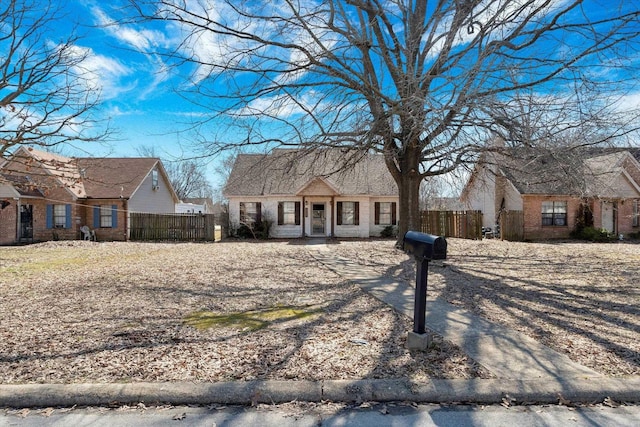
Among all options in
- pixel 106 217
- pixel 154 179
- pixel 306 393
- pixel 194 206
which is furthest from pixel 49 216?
pixel 194 206

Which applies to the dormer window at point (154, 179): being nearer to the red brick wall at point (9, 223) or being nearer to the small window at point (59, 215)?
the small window at point (59, 215)

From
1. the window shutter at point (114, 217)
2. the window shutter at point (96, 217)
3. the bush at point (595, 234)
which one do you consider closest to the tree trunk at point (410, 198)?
the bush at point (595, 234)

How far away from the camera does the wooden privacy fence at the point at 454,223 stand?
20.3m

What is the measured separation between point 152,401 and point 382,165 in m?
22.4

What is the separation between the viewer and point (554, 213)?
2142 cm

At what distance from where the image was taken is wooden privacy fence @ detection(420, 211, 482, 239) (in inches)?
800

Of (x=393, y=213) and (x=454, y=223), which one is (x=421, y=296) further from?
(x=393, y=213)

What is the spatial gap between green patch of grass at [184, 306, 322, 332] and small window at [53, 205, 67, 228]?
19.7 metres

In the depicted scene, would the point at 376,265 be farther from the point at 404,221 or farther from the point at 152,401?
the point at 152,401

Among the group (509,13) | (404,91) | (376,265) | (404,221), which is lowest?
(376,265)

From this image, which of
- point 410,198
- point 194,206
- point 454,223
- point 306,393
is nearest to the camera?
point 306,393

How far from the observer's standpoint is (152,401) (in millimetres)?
2984

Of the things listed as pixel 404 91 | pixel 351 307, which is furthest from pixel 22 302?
pixel 404 91

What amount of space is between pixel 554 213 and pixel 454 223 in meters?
5.90
